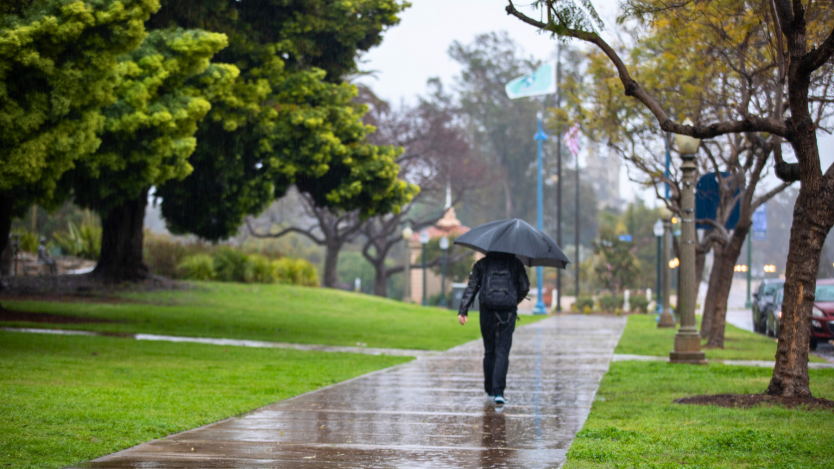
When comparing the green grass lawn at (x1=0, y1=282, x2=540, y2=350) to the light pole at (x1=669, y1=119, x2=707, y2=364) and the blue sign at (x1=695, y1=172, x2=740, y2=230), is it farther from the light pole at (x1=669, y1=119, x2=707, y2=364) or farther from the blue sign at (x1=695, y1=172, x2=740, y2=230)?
the blue sign at (x1=695, y1=172, x2=740, y2=230)

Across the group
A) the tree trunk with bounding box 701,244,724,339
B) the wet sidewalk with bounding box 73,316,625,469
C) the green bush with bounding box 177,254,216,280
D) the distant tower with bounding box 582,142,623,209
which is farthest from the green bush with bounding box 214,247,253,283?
the distant tower with bounding box 582,142,623,209

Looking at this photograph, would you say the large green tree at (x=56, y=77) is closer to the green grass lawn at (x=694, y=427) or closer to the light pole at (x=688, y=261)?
the green grass lawn at (x=694, y=427)

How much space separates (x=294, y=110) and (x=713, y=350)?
9.66m

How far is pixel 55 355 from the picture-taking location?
38.0 ft

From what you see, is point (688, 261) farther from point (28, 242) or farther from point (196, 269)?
point (28, 242)

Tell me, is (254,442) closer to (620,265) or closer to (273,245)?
(620,265)

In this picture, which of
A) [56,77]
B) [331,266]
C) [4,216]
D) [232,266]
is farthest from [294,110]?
[331,266]

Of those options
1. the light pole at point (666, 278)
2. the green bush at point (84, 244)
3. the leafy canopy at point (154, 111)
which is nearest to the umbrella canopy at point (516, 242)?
the leafy canopy at point (154, 111)

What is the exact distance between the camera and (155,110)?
13.5m

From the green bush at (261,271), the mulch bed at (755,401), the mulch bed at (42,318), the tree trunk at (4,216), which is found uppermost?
the tree trunk at (4,216)

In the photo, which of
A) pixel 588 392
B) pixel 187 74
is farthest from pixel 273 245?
pixel 588 392

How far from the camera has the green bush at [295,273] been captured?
30209 mm

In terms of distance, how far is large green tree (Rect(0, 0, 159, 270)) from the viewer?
37.0 ft

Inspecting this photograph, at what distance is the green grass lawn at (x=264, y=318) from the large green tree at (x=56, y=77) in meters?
4.90
